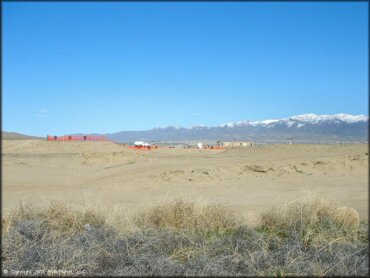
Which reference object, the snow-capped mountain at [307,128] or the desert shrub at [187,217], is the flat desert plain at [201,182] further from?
the desert shrub at [187,217]

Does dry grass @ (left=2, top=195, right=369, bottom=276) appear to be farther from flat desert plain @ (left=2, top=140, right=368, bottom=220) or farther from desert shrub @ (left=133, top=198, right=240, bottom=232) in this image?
flat desert plain @ (left=2, top=140, right=368, bottom=220)

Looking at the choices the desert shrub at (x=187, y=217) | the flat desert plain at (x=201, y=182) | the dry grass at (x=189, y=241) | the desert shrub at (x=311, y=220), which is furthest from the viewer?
the flat desert plain at (x=201, y=182)

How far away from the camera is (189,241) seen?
9008 mm

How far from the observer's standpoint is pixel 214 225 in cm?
1062

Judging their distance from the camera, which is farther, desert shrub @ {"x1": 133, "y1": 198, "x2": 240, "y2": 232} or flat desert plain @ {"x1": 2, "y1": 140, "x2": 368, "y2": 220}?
flat desert plain @ {"x1": 2, "y1": 140, "x2": 368, "y2": 220}

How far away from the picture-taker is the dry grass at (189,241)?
7566 mm

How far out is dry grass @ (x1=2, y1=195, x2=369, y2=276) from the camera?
757cm

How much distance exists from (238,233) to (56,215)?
12.8 ft

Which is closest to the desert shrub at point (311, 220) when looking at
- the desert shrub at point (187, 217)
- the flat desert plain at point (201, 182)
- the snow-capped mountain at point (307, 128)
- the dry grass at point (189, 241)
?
the dry grass at point (189, 241)

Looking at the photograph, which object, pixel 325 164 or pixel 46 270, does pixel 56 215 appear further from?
pixel 325 164

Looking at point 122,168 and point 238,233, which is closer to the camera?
point 238,233

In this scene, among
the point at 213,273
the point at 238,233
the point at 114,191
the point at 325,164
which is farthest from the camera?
the point at 325,164

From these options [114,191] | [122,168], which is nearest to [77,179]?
[122,168]

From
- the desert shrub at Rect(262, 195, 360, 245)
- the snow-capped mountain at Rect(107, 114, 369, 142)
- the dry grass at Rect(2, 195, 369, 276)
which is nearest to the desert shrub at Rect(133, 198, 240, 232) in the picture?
the dry grass at Rect(2, 195, 369, 276)
